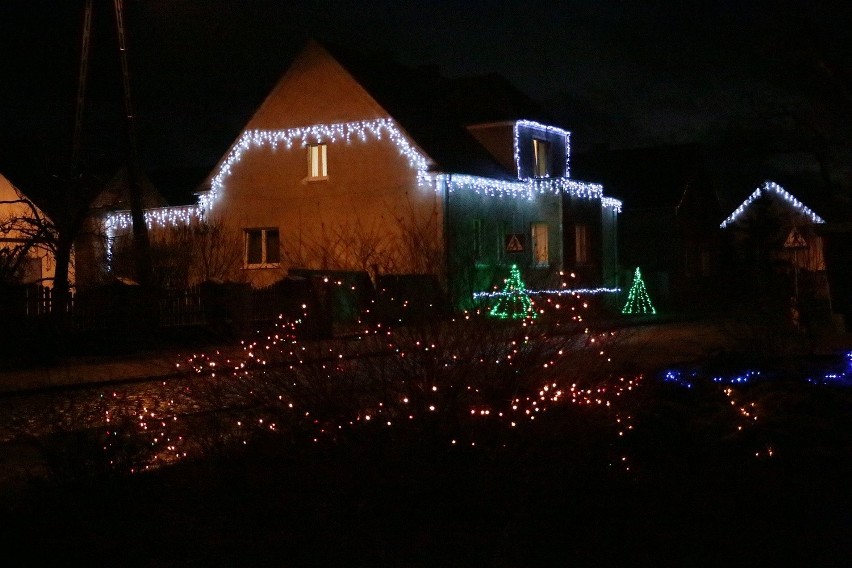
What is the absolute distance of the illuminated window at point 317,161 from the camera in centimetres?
3378

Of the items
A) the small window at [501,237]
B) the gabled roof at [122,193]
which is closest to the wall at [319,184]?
the small window at [501,237]

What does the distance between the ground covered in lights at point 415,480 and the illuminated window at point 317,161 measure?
86.5ft

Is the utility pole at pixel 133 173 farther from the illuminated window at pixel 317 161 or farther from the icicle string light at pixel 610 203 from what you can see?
the icicle string light at pixel 610 203

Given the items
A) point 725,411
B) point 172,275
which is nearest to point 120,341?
point 172,275

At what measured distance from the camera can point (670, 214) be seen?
50.4 m

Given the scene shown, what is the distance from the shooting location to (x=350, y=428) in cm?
652

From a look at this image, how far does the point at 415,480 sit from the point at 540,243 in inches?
1219

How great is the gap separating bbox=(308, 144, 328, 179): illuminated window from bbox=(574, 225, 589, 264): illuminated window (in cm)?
927

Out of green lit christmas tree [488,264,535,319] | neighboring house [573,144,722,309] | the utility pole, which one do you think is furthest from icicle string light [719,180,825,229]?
green lit christmas tree [488,264,535,319]

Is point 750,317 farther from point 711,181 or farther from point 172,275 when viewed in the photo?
point 711,181

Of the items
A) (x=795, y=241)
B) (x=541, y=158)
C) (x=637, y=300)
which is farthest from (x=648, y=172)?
(x=795, y=241)

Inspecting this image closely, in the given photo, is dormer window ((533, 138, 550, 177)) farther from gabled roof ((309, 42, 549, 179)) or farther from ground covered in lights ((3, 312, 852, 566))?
ground covered in lights ((3, 312, 852, 566))

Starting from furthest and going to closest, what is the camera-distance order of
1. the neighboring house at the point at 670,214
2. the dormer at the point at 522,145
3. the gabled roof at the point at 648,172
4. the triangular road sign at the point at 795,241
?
the gabled roof at the point at 648,172 < the neighboring house at the point at 670,214 < the dormer at the point at 522,145 < the triangular road sign at the point at 795,241

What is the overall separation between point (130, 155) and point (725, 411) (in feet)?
56.6
